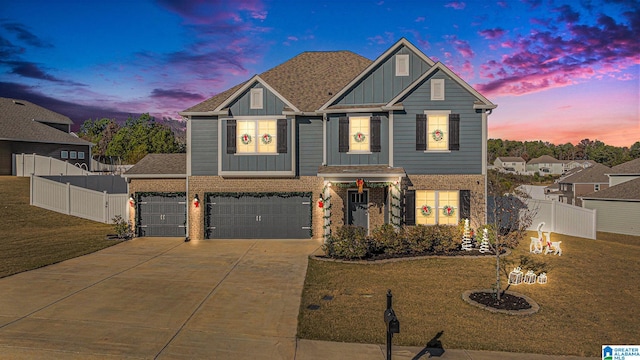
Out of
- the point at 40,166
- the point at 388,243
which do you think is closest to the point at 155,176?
the point at 388,243

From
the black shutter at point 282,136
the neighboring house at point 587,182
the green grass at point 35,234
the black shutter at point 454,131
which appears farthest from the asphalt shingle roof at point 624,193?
the green grass at point 35,234

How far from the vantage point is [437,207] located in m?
16.5

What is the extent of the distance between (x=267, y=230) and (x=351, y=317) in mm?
10594

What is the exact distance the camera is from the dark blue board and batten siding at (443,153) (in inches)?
647

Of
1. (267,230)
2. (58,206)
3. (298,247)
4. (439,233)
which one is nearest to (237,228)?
(267,230)

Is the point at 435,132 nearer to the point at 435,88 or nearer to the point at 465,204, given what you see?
the point at 435,88

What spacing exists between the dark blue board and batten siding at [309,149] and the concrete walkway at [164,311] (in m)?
5.20

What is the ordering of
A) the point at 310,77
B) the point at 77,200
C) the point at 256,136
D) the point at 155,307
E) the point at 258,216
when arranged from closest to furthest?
the point at 155,307 < the point at 256,136 < the point at 258,216 < the point at 310,77 < the point at 77,200

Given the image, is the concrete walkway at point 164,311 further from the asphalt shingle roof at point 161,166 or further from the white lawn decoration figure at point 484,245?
the white lawn decoration figure at point 484,245

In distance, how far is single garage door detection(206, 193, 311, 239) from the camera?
18.1 metres

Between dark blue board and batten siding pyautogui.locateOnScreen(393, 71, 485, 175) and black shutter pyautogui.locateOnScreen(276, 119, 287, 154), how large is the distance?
5.14 m

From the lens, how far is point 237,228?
18.2 m

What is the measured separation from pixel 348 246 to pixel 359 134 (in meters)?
6.01

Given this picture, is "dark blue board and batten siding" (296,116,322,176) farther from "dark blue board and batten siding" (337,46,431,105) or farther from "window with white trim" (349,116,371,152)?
"dark blue board and batten siding" (337,46,431,105)
